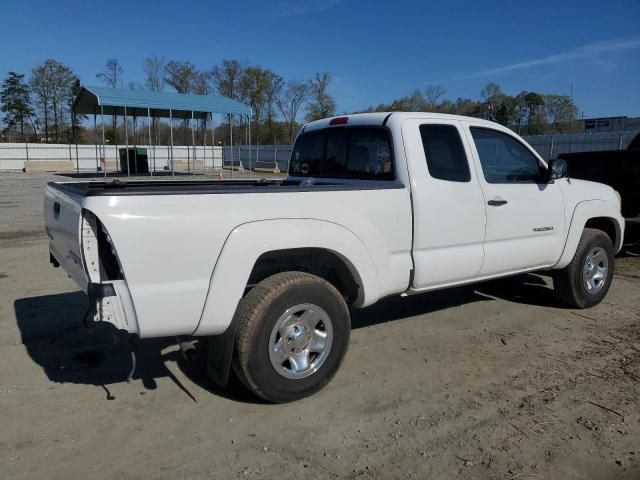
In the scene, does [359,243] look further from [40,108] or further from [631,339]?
[40,108]

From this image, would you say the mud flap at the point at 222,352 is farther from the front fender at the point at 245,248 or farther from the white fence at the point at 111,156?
the white fence at the point at 111,156

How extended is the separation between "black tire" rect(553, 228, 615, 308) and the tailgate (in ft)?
15.8

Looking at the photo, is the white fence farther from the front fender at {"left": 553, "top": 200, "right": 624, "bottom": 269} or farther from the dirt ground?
the dirt ground

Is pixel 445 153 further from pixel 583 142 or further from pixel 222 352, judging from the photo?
pixel 583 142

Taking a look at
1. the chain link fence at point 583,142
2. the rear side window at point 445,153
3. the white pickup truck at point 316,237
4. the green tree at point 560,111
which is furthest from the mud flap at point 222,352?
the green tree at point 560,111

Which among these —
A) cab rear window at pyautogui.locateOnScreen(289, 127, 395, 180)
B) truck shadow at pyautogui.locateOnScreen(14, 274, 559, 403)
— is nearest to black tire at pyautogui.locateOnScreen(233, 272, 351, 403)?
truck shadow at pyautogui.locateOnScreen(14, 274, 559, 403)

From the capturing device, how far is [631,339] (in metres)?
5.04

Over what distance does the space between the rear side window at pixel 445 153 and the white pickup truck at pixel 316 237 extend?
0.5 inches

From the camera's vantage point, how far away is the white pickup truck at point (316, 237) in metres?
3.06

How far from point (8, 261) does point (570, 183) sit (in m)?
7.68

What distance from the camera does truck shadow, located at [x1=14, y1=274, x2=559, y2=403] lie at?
159 inches

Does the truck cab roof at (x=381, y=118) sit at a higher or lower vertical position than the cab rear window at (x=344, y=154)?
higher

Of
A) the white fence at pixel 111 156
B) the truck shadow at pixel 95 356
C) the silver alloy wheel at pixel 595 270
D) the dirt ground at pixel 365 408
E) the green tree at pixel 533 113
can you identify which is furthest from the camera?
the green tree at pixel 533 113

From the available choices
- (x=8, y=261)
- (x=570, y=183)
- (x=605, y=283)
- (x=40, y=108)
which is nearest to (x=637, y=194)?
(x=605, y=283)
